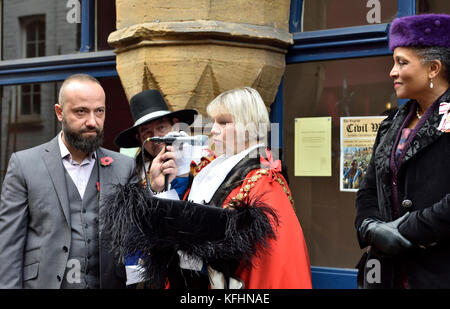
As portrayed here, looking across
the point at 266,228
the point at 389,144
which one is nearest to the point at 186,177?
the point at 266,228

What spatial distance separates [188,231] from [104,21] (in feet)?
10.1

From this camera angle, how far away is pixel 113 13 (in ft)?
16.4

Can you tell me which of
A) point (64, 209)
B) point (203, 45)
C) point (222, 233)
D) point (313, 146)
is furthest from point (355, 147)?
point (64, 209)

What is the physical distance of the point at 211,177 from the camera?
9.19ft

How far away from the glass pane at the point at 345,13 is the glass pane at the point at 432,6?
16cm

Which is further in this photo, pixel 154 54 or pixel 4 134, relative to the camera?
pixel 4 134

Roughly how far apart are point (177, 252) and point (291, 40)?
219cm

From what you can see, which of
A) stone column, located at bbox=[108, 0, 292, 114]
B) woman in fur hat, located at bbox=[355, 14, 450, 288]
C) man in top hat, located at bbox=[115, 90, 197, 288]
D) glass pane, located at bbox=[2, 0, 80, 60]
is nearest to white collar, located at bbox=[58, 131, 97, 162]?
man in top hat, located at bbox=[115, 90, 197, 288]

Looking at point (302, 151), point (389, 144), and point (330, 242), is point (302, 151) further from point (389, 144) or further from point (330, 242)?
point (389, 144)

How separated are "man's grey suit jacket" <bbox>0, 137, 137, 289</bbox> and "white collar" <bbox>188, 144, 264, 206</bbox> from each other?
487 millimetres

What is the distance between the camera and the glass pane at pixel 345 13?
4121 millimetres

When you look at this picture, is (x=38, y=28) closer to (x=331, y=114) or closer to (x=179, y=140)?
(x=331, y=114)

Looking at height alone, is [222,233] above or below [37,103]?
below

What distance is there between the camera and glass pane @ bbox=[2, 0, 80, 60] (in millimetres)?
5320
